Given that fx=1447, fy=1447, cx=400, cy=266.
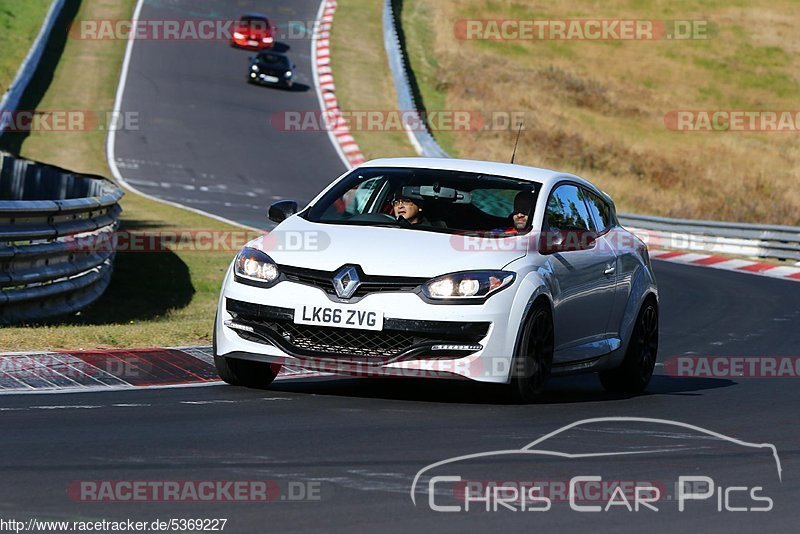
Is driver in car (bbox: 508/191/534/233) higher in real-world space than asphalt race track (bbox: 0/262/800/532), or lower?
higher

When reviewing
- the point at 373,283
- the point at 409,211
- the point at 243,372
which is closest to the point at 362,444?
the point at 373,283

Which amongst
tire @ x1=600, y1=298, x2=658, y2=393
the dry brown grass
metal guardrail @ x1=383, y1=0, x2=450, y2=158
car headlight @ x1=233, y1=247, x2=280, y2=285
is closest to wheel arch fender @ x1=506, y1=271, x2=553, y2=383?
car headlight @ x1=233, y1=247, x2=280, y2=285

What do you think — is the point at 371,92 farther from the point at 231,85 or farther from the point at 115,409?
the point at 115,409

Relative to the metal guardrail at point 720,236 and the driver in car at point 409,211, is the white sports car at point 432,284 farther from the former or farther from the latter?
the metal guardrail at point 720,236

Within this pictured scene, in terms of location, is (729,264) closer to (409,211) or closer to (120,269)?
(120,269)

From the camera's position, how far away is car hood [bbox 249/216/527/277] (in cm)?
855

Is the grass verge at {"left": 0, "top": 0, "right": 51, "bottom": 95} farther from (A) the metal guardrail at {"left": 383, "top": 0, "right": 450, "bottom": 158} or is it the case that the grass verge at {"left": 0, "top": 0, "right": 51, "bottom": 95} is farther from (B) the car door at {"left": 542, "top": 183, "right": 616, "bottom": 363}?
(B) the car door at {"left": 542, "top": 183, "right": 616, "bottom": 363}

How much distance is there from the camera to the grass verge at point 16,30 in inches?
1709

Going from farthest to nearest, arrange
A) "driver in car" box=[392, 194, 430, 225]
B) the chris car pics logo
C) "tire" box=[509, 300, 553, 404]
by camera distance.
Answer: "driver in car" box=[392, 194, 430, 225], "tire" box=[509, 300, 553, 404], the chris car pics logo

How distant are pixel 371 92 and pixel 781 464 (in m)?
39.3

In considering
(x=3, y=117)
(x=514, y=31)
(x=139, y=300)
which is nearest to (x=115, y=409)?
(x=139, y=300)

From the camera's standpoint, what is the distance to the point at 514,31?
65.6 metres

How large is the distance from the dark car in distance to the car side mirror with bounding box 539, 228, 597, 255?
118 feet

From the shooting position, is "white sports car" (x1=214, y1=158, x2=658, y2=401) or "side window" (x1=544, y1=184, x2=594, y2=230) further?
"side window" (x1=544, y1=184, x2=594, y2=230)
